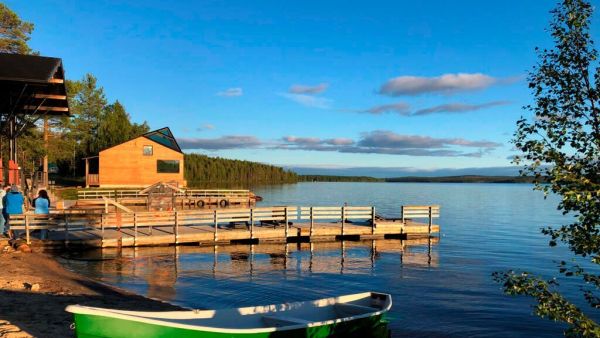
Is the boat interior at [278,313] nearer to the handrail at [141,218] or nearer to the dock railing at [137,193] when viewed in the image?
the handrail at [141,218]

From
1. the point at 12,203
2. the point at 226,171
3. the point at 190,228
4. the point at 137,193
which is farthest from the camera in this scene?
the point at 226,171

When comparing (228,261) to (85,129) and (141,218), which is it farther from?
(85,129)

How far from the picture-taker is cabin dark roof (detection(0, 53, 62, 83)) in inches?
822

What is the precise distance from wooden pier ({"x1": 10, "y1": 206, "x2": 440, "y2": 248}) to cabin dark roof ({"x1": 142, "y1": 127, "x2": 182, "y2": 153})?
112 feet

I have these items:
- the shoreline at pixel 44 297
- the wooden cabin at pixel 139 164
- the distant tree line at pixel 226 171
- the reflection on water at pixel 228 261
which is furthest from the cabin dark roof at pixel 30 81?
the distant tree line at pixel 226 171

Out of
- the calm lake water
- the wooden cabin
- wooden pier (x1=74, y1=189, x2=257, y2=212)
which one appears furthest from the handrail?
the wooden cabin

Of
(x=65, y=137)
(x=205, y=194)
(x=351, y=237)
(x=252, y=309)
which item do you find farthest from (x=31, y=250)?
(x=65, y=137)

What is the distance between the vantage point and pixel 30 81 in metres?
20.8

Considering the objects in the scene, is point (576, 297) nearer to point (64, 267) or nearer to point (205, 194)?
point (64, 267)

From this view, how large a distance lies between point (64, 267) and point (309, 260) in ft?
32.6

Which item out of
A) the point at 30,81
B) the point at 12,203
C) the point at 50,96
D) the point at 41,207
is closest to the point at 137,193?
the point at 50,96

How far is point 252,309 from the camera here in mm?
8453

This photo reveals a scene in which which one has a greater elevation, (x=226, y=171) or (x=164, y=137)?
(x=164, y=137)

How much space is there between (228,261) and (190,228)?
5572 millimetres
